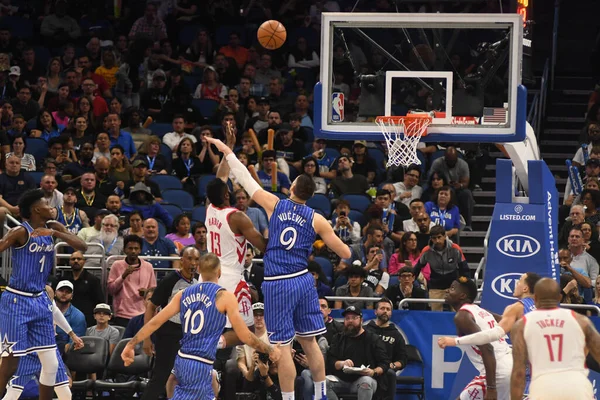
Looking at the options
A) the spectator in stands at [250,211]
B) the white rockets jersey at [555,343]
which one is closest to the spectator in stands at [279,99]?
the spectator in stands at [250,211]

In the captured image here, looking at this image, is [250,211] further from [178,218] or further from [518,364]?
[518,364]

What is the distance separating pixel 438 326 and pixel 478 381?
3434 mm

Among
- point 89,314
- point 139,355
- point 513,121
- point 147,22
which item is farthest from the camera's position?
point 147,22

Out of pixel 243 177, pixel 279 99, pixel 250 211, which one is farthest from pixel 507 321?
pixel 279 99

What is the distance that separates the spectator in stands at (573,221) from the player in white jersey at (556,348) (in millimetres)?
7508

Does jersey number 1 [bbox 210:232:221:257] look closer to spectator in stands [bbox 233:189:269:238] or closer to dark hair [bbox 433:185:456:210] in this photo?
spectator in stands [bbox 233:189:269:238]

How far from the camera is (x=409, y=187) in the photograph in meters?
18.6

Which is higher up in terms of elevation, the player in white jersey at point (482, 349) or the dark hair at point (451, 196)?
the dark hair at point (451, 196)

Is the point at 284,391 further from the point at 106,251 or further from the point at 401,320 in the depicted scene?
the point at 106,251

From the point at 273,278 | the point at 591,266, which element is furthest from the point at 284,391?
the point at 591,266

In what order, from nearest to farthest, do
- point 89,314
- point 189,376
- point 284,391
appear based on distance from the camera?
point 189,376, point 284,391, point 89,314

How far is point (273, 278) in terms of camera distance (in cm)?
1094

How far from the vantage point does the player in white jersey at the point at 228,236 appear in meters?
11.5

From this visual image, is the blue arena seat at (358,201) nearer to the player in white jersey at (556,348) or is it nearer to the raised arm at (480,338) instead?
the raised arm at (480,338)
